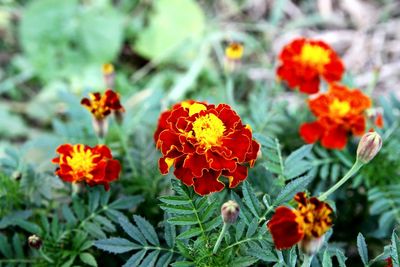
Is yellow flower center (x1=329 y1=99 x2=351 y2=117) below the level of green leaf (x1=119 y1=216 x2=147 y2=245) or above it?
above

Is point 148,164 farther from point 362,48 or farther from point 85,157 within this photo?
point 362,48

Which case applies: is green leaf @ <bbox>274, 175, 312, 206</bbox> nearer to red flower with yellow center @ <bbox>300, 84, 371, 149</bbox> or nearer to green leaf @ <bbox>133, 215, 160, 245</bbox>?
green leaf @ <bbox>133, 215, 160, 245</bbox>

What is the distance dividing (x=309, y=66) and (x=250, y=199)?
1.77 ft

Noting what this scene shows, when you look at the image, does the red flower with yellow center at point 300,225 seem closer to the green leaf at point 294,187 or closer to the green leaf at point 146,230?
the green leaf at point 294,187

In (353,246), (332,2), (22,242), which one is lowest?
(353,246)

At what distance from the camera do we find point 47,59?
2227 mm

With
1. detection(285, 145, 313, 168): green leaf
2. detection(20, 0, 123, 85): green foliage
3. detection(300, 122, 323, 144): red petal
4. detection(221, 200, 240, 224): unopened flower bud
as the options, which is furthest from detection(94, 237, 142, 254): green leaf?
detection(20, 0, 123, 85): green foliage

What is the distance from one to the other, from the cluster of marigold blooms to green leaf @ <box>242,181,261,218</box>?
2cm

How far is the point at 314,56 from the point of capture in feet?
4.36

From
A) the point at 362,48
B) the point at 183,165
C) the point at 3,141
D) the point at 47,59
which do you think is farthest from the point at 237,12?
the point at 183,165

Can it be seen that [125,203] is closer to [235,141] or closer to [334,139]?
[235,141]

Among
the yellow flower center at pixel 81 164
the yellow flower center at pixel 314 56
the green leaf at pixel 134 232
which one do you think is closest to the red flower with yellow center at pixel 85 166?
the yellow flower center at pixel 81 164

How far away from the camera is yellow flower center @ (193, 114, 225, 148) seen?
0.88 m

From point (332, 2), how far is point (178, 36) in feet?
2.49
